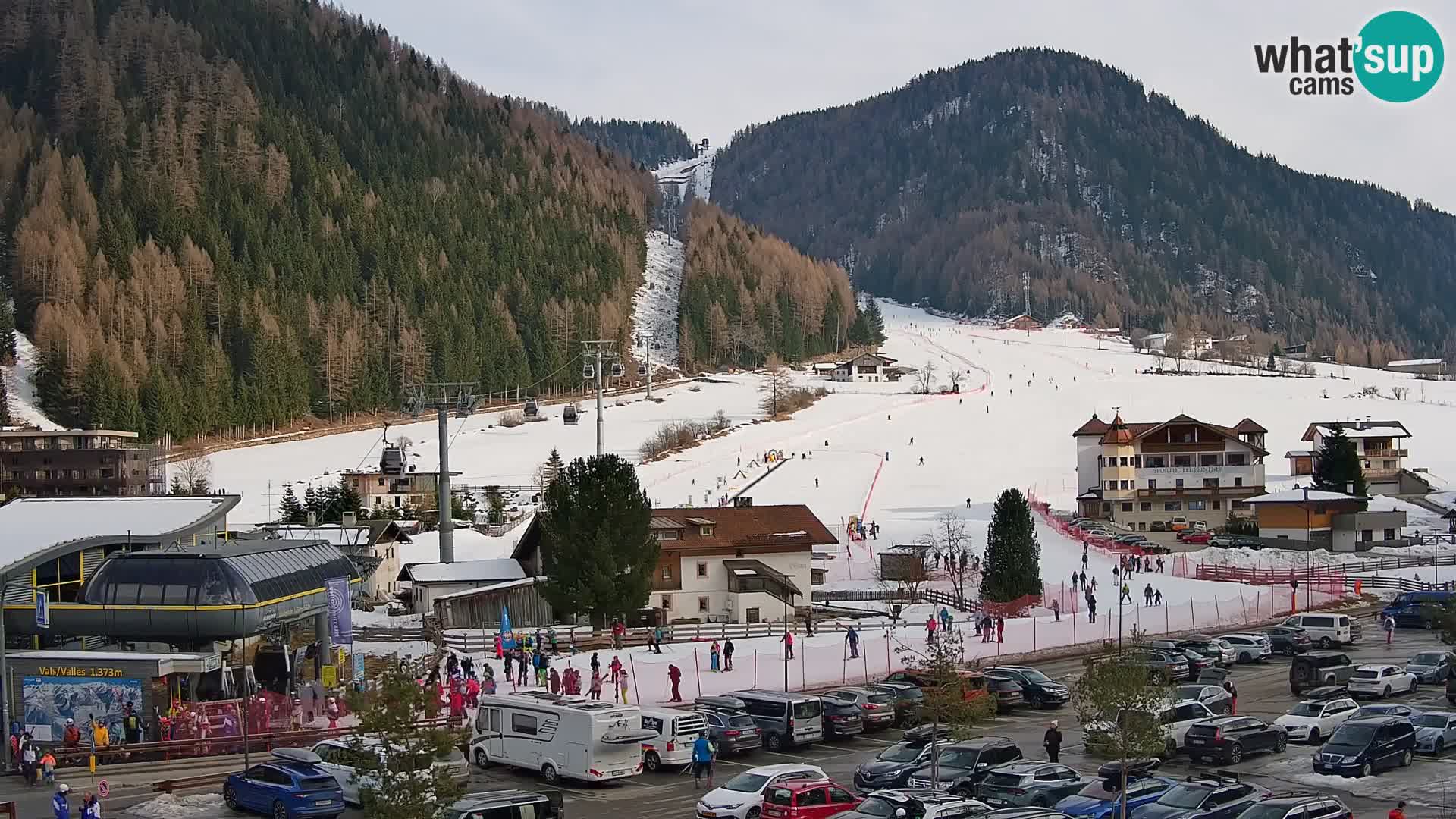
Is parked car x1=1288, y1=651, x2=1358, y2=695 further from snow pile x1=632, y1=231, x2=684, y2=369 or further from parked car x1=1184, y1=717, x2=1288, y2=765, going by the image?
snow pile x1=632, y1=231, x2=684, y2=369

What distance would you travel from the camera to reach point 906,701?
97.1ft

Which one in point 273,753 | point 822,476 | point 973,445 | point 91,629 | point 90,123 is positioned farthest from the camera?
point 90,123

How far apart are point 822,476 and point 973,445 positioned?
18872 mm

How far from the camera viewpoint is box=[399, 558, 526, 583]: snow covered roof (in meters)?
47.0

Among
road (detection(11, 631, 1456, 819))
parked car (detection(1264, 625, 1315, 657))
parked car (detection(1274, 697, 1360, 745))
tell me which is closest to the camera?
road (detection(11, 631, 1456, 819))

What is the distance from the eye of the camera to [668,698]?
31250mm

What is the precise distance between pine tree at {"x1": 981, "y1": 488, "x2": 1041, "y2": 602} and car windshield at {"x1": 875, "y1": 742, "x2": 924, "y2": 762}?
21.8m

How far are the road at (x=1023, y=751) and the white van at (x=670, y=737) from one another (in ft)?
0.83

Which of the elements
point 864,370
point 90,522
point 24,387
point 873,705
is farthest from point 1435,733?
point 864,370

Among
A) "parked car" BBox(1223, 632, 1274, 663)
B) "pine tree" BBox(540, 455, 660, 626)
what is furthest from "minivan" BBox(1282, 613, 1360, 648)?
"pine tree" BBox(540, 455, 660, 626)

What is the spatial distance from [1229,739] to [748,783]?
28.8ft

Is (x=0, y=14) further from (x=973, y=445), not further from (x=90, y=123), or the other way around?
(x=973, y=445)

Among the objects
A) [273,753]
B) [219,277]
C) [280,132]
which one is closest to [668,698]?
[273,753]

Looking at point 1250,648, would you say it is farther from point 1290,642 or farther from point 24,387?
point 24,387
